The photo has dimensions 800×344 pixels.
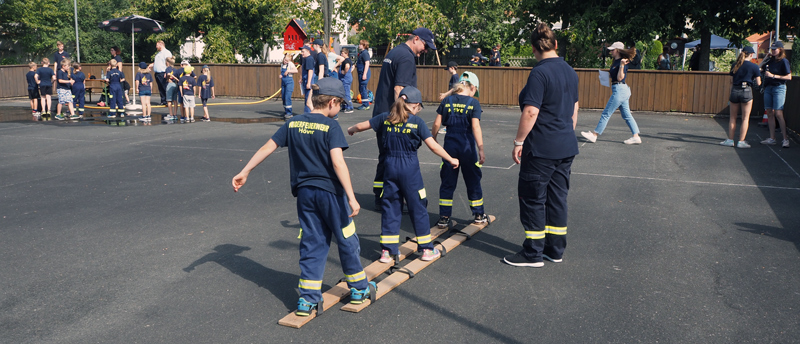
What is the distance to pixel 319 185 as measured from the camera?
4254mm

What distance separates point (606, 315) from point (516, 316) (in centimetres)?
60

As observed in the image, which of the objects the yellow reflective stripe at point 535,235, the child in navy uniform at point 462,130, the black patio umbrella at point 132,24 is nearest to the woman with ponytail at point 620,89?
the child in navy uniform at point 462,130

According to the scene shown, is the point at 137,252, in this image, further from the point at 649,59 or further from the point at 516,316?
the point at 649,59

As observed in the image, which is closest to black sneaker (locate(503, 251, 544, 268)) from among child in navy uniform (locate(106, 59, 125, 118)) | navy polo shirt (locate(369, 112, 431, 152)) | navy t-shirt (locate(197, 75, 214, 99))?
navy polo shirt (locate(369, 112, 431, 152))

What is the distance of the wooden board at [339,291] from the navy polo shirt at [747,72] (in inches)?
314

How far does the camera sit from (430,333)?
162 inches

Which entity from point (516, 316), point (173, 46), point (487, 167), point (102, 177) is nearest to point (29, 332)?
point (516, 316)

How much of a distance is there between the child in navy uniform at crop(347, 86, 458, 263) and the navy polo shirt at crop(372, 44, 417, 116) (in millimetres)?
1502

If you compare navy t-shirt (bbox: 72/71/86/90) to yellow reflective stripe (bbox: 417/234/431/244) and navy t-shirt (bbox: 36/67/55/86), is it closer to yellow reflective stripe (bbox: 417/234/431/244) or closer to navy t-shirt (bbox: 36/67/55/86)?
navy t-shirt (bbox: 36/67/55/86)

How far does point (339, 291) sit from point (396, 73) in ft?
9.61

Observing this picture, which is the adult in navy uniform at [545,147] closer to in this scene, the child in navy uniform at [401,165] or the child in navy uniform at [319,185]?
the child in navy uniform at [401,165]

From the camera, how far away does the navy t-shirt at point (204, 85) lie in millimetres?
16562

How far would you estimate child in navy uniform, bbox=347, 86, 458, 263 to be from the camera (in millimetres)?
5293

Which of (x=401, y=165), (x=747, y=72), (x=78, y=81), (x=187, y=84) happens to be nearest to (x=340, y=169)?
(x=401, y=165)
